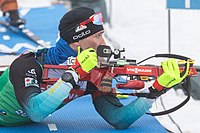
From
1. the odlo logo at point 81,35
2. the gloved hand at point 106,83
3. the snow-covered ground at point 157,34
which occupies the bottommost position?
the snow-covered ground at point 157,34

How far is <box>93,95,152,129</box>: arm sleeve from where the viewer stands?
4.14m

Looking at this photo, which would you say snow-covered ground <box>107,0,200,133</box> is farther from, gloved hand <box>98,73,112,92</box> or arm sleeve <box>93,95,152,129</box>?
gloved hand <box>98,73,112,92</box>

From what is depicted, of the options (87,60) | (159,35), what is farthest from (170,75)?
(159,35)

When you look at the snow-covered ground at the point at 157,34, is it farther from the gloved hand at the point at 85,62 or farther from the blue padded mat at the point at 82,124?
the gloved hand at the point at 85,62

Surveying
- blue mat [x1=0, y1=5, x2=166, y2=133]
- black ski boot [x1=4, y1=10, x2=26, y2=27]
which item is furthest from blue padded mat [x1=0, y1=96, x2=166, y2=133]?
black ski boot [x1=4, y1=10, x2=26, y2=27]

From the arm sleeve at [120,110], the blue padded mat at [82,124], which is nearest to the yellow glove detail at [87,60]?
the arm sleeve at [120,110]

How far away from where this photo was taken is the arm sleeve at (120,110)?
414 centimetres

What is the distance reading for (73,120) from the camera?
4.62 m

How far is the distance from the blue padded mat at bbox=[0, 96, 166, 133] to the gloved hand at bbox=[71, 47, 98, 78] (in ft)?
2.27

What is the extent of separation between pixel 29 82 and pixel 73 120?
707mm

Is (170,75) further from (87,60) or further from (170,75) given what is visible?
(87,60)

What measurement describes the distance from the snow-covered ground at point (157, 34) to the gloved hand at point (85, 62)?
4.89 ft

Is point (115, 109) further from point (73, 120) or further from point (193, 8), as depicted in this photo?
point (193, 8)

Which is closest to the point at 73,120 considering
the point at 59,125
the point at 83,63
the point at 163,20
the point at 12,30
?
the point at 59,125
